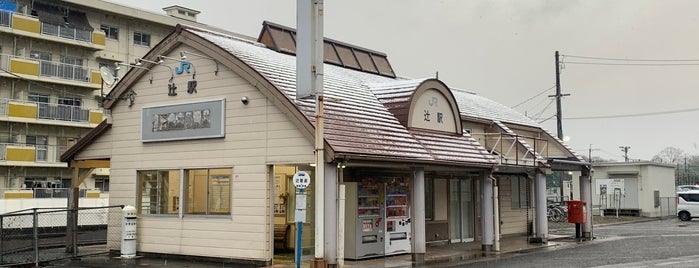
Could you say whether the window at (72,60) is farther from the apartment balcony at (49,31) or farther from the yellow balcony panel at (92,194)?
the yellow balcony panel at (92,194)

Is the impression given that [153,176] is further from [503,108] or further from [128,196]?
[503,108]

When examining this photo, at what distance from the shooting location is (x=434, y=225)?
20.5m

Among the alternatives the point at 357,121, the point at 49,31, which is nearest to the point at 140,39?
the point at 49,31

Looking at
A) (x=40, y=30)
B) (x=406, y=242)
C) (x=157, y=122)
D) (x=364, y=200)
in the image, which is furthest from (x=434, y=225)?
(x=40, y=30)

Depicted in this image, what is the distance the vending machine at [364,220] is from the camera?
1630 cm

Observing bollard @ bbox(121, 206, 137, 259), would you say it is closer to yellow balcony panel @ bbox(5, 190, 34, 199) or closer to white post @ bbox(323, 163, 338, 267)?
white post @ bbox(323, 163, 338, 267)

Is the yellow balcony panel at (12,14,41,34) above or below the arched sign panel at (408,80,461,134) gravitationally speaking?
above

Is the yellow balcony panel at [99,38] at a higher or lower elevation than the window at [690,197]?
higher

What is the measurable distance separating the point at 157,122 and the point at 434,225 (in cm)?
884

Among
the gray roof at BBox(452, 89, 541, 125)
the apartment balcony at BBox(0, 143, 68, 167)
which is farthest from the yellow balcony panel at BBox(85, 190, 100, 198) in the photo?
the gray roof at BBox(452, 89, 541, 125)

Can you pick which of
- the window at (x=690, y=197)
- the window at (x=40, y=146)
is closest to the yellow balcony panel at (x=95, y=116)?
the window at (x=40, y=146)

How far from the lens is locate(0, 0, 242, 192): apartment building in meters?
35.9

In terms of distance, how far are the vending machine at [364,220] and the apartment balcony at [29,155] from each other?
82.5ft

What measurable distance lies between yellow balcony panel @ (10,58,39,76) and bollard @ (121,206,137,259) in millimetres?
22630
